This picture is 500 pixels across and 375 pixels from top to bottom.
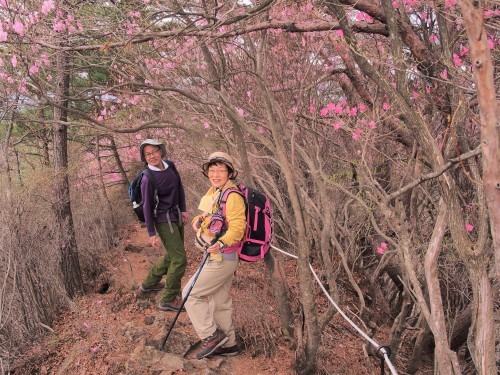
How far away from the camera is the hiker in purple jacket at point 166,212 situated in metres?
3.84

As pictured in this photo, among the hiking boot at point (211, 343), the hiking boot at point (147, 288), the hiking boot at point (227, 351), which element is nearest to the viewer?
the hiking boot at point (211, 343)

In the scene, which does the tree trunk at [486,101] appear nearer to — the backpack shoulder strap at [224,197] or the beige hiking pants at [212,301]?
the backpack shoulder strap at [224,197]

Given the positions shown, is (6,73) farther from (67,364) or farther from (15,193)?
(67,364)

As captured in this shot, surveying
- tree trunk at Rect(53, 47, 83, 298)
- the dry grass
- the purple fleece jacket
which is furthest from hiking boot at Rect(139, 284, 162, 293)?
the purple fleece jacket

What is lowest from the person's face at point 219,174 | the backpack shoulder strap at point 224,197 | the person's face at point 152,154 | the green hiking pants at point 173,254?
the green hiking pants at point 173,254

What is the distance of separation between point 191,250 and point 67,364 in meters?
3.11

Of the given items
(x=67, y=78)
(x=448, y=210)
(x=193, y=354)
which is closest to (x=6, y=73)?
(x=67, y=78)

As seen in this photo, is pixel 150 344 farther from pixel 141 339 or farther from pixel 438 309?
pixel 438 309

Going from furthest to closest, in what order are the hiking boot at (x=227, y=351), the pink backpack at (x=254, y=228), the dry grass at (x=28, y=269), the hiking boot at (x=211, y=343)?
the dry grass at (x=28, y=269) < the hiking boot at (x=227, y=351) < the hiking boot at (x=211, y=343) < the pink backpack at (x=254, y=228)

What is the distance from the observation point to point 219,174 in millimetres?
3270

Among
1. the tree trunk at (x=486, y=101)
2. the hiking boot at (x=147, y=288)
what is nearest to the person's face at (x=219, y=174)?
the hiking boot at (x=147, y=288)

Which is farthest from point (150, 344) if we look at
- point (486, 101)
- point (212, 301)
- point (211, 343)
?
point (486, 101)

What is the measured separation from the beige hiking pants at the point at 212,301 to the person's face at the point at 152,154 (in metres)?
1.15

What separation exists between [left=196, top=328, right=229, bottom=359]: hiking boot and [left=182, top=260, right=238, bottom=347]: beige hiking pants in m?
0.05
